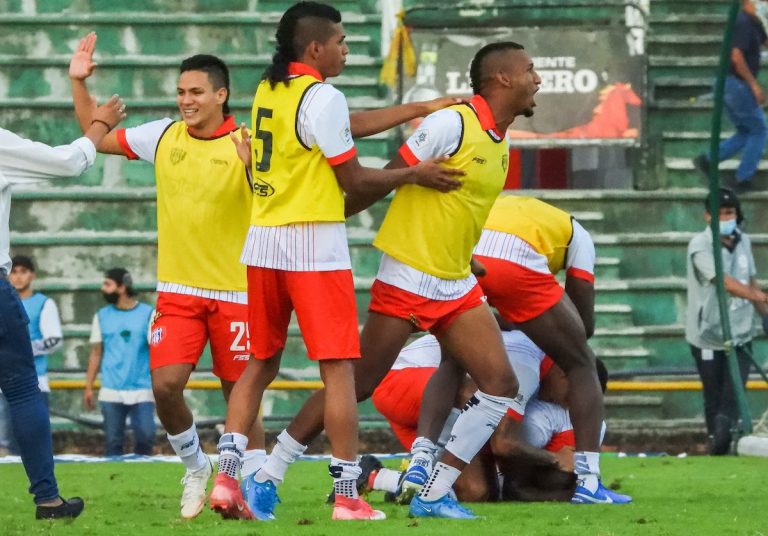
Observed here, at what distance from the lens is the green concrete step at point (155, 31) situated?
18.3 metres

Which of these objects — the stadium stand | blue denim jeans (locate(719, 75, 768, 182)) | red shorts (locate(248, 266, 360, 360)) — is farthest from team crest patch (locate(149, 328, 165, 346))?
blue denim jeans (locate(719, 75, 768, 182))

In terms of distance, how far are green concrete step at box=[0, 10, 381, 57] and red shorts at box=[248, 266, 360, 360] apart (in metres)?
10.4

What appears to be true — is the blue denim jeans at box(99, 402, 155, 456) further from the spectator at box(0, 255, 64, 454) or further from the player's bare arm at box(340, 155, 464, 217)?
the player's bare arm at box(340, 155, 464, 217)

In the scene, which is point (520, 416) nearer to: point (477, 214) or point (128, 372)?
point (477, 214)

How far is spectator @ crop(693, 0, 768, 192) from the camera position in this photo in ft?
56.4

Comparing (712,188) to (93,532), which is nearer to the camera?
Answer: (93,532)

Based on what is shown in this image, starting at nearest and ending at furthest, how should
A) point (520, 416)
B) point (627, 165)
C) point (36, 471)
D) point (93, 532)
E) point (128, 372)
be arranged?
point (93, 532)
point (36, 471)
point (520, 416)
point (128, 372)
point (627, 165)

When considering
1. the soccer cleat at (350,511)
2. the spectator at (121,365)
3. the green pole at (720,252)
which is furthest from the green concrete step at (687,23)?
the soccer cleat at (350,511)

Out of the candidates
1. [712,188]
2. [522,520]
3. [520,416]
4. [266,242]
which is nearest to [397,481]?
[520,416]

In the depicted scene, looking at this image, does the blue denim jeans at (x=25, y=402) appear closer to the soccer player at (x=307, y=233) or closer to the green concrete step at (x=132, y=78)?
the soccer player at (x=307, y=233)

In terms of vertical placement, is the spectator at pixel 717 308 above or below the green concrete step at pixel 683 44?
below

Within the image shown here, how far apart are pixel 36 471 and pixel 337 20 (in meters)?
2.38

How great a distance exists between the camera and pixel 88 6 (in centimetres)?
1853

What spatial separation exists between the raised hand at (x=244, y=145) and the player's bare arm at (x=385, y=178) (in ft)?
1.66
